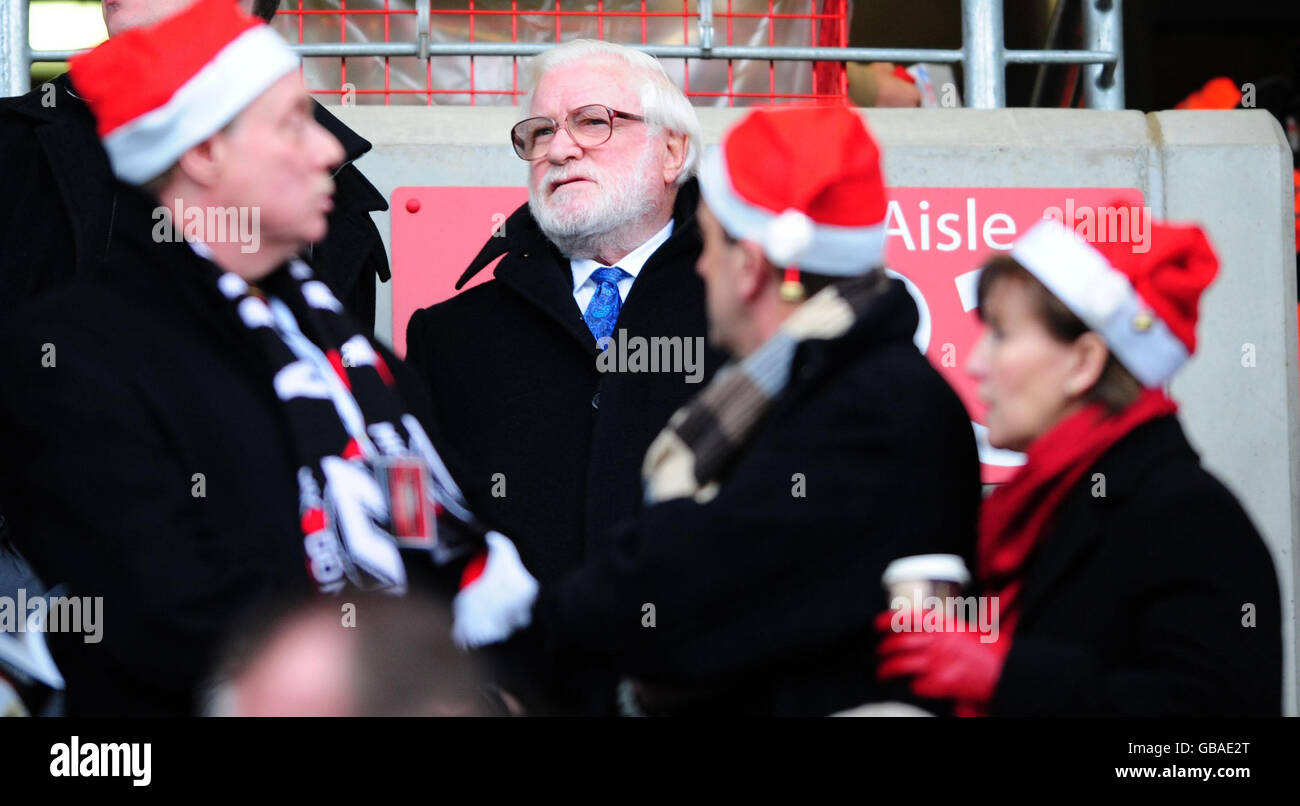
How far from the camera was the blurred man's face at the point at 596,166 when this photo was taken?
3764 mm

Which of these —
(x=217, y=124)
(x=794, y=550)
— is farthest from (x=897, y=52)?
(x=794, y=550)

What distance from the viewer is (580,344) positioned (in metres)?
3.66

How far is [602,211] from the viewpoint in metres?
3.76

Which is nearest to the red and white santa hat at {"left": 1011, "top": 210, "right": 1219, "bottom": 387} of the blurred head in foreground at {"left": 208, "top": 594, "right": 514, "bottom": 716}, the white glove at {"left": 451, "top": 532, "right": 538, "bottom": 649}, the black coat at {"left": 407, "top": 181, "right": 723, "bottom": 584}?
the white glove at {"left": 451, "top": 532, "right": 538, "bottom": 649}

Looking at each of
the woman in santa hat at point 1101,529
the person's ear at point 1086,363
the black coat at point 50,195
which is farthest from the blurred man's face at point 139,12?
the person's ear at point 1086,363

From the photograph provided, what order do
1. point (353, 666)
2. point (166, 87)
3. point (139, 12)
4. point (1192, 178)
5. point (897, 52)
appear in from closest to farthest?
point (353, 666), point (166, 87), point (139, 12), point (1192, 178), point (897, 52)

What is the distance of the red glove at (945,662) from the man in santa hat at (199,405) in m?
0.57

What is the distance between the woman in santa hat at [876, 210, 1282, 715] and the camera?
2.32m

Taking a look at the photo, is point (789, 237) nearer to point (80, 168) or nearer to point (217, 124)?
point (217, 124)

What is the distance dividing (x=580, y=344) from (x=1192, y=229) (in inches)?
56.1

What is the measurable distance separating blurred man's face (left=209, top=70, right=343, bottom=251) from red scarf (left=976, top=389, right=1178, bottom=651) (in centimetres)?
112

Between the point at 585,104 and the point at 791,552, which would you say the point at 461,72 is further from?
the point at 791,552

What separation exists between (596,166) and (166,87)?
1359 mm

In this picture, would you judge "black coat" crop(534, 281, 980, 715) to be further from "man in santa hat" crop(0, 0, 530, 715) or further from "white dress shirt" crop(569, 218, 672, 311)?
"white dress shirt" crop(569, 218, 672, 311)
